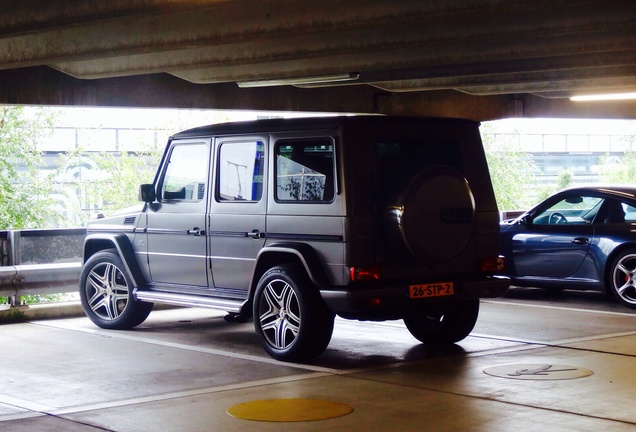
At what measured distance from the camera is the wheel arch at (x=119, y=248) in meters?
11.0

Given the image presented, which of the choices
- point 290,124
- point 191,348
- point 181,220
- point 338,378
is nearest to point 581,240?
point 290,124

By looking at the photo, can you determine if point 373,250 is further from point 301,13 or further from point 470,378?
point 301,13

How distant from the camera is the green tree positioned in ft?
84.3

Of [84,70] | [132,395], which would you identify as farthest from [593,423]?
[84,70]

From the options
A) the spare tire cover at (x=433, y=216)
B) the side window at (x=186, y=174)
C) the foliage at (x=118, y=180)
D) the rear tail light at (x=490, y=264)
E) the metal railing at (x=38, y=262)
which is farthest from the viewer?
the foliage at (x=118, y=180)

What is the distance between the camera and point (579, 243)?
13.0m

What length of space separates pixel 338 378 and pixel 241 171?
2.61 m

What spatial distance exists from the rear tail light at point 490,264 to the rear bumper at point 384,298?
0.12m

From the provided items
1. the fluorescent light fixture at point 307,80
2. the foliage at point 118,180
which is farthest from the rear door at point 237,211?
the foliage at point 118,180

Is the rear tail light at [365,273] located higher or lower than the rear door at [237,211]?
lower

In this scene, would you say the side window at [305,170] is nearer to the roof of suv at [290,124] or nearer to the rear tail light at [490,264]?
the roof of suv at [290,124]

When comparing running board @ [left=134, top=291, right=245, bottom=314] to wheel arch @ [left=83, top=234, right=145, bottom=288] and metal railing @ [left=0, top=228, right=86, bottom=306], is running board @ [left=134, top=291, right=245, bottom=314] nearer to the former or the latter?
wheel arch @ [left=83, top=234, right=145, bottom=288]

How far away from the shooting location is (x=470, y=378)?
8.20 m

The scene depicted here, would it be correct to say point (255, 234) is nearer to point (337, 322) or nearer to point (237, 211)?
point (237, 211)
